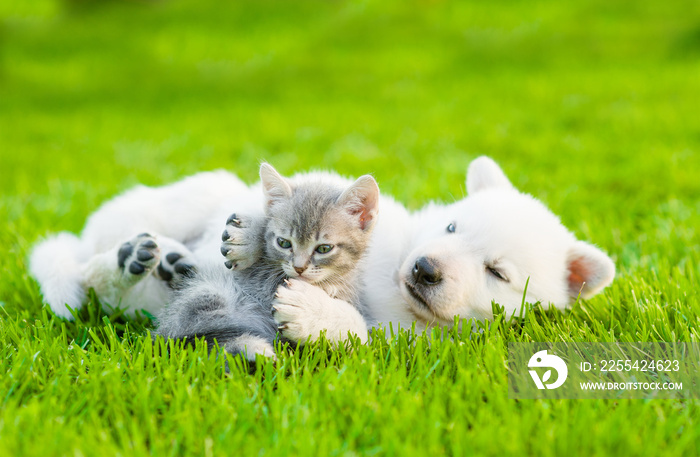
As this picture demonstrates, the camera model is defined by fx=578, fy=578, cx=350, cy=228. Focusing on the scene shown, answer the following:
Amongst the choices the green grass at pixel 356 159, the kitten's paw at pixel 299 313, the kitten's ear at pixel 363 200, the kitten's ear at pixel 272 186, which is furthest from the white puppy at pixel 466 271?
the kitten's ear at pixel 272 186

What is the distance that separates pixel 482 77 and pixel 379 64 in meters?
2.38

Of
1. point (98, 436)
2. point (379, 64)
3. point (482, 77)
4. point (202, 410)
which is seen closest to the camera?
point (98, 436)

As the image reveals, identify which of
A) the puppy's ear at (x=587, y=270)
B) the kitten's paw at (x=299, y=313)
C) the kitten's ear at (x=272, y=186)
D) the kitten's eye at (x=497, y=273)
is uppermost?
the kitten's ear at (x=272, y=186)

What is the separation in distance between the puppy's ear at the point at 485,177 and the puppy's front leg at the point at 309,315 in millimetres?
1357

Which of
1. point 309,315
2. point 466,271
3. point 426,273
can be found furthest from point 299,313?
point 466,271

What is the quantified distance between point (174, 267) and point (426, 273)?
4.36 feet

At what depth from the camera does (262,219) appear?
2979mm

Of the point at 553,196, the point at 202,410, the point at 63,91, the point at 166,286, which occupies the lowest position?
the point at 202,410

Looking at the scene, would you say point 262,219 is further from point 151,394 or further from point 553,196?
point 553,196

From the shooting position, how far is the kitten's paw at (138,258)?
2961 mm

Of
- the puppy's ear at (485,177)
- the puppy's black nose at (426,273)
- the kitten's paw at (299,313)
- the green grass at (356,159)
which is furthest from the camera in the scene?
the puppy's ear at (485,177)

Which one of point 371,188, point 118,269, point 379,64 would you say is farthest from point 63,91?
point 371,188

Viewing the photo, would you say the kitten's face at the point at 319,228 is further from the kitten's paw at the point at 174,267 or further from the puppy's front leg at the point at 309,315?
the kitten's paw at the point at 174,267

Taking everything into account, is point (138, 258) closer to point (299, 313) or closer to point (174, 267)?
point (174, 267)
